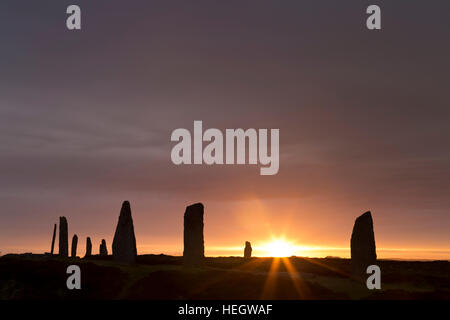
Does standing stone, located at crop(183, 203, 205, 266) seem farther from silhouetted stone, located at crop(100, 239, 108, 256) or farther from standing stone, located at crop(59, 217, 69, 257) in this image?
silhouetted stone, located at crop(100, 239, 108, 256)

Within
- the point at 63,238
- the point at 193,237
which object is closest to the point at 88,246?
the point at 63,238

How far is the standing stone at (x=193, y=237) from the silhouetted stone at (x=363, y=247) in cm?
1196

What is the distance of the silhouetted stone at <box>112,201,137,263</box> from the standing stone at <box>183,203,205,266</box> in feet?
15.8

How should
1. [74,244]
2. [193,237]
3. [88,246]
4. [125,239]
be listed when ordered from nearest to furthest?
[193,237]
[125,239]
[74,244]
[88,246]

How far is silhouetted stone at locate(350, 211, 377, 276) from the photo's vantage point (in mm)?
40000

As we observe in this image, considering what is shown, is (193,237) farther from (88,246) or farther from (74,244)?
(88,246)

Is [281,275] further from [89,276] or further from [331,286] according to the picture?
[89,276]

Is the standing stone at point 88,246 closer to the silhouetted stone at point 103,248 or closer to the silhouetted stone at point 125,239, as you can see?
the silhouetted stone at point 103,248

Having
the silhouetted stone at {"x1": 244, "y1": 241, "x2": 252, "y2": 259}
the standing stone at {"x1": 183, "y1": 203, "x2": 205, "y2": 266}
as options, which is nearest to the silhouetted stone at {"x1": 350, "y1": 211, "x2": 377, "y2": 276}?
the standing stone at {"x1": 183, "y1": 203, "x2": 205, "y2": 266}

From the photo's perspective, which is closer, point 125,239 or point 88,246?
point 125,239

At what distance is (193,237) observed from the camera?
4466 cm

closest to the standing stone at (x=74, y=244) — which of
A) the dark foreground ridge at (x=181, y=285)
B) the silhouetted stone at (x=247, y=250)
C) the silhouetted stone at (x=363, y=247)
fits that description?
the silhouetted stone at (x=247, y=250)

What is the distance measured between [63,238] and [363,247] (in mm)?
36774
